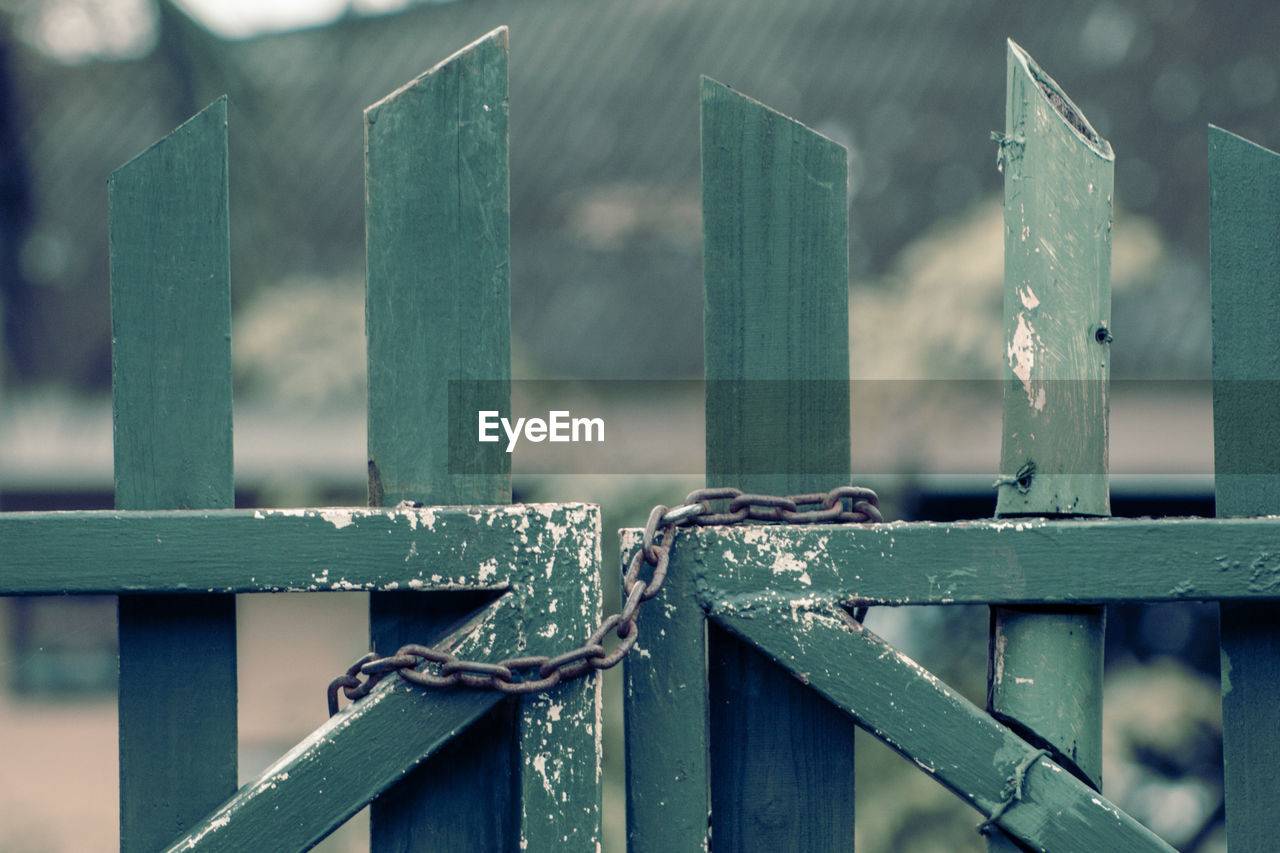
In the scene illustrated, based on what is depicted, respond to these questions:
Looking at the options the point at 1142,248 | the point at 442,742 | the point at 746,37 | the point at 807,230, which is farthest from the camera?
the point at 746,37

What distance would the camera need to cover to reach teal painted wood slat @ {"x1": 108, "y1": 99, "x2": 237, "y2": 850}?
37.5 inches

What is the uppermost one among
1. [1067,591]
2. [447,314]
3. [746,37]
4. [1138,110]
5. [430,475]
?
[746,37]

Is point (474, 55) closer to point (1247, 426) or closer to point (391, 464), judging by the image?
point (391, 464)

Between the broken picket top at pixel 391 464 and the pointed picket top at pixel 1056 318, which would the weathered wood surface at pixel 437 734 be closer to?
the broken picket top at pixel 391 464

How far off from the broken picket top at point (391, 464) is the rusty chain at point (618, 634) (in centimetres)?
3

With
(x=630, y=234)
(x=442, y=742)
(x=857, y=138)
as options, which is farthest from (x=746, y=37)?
(x=442, y=742)

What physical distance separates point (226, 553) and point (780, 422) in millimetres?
529

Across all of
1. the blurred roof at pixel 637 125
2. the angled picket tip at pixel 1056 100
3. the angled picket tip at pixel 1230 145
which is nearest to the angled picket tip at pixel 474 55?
the angled picket tip at pixel 1056 100

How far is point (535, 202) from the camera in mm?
4227

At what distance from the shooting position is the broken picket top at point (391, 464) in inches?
35.7

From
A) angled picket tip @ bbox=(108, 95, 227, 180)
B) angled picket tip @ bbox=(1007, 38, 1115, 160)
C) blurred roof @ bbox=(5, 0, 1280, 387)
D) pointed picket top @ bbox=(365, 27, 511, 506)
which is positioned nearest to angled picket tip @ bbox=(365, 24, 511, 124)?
pointed picket top @ bbox=(365, 27, 511, 506)

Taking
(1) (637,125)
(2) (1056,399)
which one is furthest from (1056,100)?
(1) (637,125)

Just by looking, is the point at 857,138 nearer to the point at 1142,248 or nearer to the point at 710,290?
the point at 1142,248

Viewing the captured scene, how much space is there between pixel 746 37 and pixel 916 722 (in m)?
4.38
